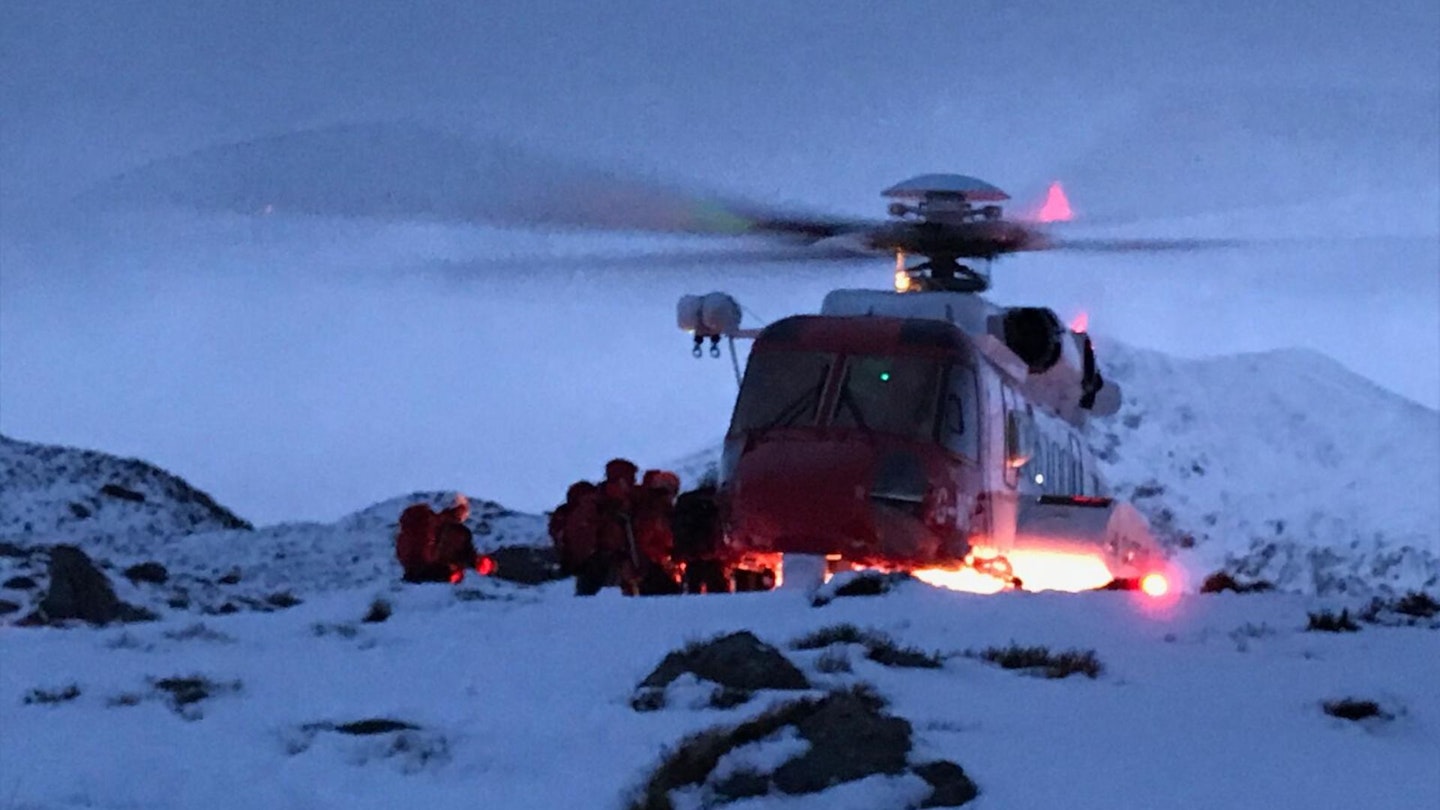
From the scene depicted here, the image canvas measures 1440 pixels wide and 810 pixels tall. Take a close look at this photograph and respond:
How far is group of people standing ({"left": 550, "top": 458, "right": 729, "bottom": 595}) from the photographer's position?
50.4 ft

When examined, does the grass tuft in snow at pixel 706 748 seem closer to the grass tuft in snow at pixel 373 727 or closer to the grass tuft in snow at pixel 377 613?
the grass tuft in snow at pixel 373 727

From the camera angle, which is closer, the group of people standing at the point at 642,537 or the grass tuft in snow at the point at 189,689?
the grass tuft in snow at the point at 189,689

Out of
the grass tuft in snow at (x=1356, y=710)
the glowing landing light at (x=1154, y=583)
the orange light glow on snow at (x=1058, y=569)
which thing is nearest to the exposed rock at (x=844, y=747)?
the grass tuft in snow at (x=1356, y=710)

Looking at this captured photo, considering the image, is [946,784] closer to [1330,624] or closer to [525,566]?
[1330,624]

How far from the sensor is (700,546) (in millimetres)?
15820

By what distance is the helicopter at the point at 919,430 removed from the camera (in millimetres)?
14969

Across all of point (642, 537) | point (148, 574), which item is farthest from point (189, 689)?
point (148, 574)

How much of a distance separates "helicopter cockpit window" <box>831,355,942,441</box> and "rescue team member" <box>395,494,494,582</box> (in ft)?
10.4

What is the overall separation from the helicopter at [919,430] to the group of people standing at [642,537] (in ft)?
1.20

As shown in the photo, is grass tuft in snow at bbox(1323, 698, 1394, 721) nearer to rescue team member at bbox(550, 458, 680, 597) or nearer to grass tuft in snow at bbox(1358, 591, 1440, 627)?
grass tuft in snow at bbox(1358, 591, 1440, 627)

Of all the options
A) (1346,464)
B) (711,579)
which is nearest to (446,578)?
Answer: (711,579)

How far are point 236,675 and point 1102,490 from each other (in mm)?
15221

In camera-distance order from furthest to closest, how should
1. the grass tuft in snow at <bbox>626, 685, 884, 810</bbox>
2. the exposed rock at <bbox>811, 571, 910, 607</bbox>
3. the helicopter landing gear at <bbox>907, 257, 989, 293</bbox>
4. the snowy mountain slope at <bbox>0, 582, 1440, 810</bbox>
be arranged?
the helicopter landing gear at <bbox>907, 257, 989, 293</bbox>, the exposed rock at <bbox>811, 571, 910, 607</bbox>, the snowy mountain slope at <bbox>0, 582, 1440, 810</bbox>, the grass tuft in snow at <bbox>626, 685, 884, 810</bbox>

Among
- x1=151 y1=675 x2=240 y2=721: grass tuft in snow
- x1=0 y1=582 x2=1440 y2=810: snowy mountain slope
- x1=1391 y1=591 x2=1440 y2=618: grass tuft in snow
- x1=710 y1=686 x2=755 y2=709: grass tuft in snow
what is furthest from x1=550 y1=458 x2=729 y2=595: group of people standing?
x1=710 y1=686 x2=755 y2=709: grass tuft in snow
